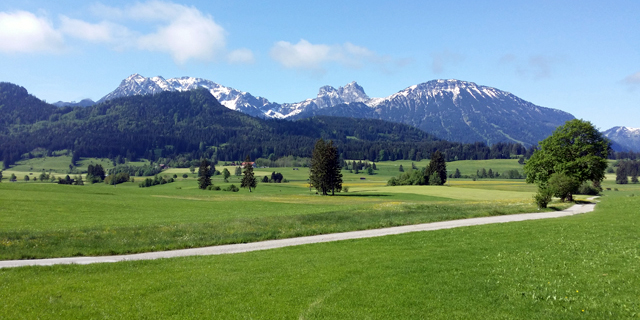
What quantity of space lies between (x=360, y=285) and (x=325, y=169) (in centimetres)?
8329

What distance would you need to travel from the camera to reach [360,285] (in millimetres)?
14172

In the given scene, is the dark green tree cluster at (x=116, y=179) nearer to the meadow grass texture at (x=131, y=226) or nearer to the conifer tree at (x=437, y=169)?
the meadow grass texture at (x=131, y=226)

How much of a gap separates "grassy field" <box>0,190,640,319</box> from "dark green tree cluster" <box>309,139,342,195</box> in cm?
7603

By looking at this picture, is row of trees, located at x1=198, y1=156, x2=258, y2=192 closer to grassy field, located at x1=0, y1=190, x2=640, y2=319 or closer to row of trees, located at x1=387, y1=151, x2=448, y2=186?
row of trees, located at x1=387, y1=151, x2=448, y2=186

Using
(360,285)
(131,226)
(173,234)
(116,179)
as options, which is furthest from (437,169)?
(116,179)

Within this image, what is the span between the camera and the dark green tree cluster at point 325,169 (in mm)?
97750

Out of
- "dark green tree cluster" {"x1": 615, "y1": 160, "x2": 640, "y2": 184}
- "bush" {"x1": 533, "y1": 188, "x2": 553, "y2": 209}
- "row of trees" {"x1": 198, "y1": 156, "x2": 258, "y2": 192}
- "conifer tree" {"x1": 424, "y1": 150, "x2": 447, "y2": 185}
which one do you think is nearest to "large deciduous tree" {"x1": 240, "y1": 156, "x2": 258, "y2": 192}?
"row of trees" {"x1": 198, "y1": 156, "x2": 258, "y2": 192}

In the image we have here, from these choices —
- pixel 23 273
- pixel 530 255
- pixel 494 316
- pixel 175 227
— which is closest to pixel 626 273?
pixel 530 255

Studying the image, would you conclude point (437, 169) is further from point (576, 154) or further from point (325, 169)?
point (576, 154)

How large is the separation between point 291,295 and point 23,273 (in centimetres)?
1269

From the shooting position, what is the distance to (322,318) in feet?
36.9

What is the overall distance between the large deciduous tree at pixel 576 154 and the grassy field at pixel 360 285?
44083mm

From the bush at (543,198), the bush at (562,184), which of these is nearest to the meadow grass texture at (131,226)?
the bush at (543,198)

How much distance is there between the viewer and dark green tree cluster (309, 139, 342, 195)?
97750 mm
